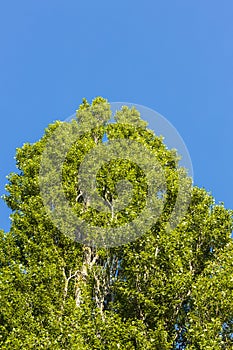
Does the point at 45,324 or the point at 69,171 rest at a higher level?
the point at 69,171

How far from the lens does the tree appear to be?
61.7 feet

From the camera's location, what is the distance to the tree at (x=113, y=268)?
18797 millimetres

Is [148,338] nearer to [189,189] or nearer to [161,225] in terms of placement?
[161,225]

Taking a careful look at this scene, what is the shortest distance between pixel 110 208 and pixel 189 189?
4.09 meters

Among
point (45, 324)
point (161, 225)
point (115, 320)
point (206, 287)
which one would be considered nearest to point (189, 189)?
point (161, 225)

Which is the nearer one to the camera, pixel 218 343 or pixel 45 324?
pixel 218 343

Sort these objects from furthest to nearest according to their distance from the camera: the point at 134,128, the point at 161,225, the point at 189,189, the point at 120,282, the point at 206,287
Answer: the point at 134,128 → the point at 189,189 → the point at 161,225 → the point at 120,282 → the point at 206,287

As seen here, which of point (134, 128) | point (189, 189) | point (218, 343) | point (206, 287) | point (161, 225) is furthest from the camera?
point (134, 128)

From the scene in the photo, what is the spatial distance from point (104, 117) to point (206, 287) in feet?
39.1

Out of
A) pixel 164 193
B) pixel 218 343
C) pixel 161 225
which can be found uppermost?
pixel 164 193

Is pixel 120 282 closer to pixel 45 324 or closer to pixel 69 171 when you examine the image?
pixel 45 324

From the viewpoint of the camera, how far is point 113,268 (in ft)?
74.2

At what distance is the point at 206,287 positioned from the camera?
762 inches

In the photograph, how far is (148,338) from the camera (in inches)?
749
